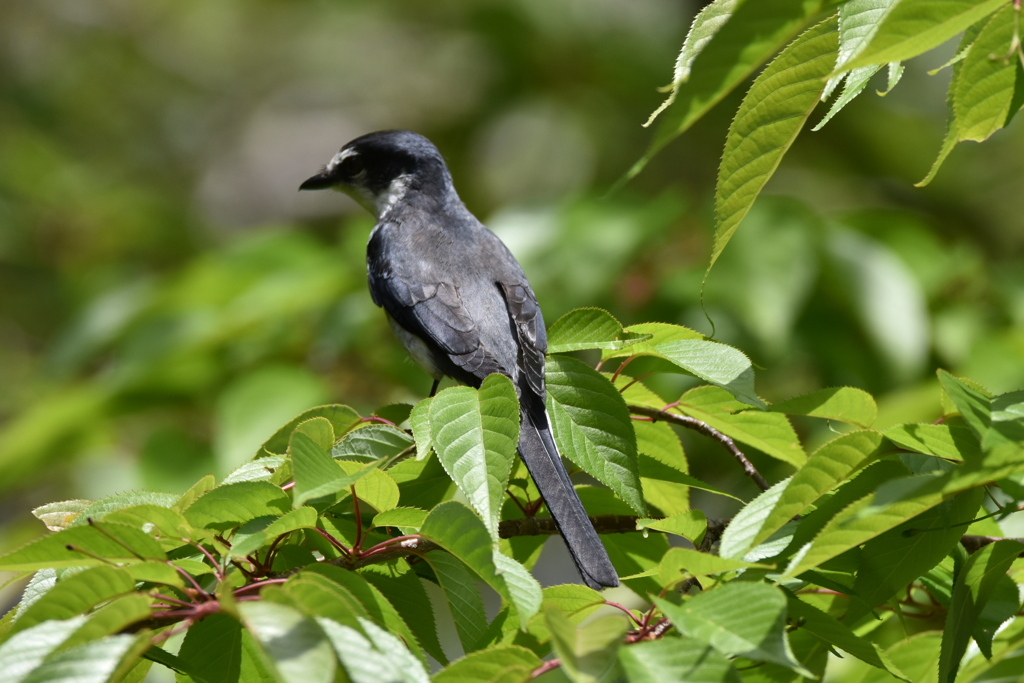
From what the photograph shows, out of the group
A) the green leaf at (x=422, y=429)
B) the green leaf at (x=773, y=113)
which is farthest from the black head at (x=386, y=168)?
the green leaf at (x=773, y=113)

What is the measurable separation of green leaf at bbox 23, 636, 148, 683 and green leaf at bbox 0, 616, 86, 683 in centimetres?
3

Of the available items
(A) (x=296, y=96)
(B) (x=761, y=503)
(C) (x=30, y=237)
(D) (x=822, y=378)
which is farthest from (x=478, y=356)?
(A) (x=296, y=96)

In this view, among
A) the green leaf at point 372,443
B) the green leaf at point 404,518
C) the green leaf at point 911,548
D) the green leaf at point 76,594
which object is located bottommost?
the green leaf at point 911,548

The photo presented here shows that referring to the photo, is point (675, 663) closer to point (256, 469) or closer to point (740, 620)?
point (740, 620)

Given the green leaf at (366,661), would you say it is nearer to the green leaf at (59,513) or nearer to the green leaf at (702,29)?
the green leaf at (59,513)

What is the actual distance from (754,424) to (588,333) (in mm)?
416

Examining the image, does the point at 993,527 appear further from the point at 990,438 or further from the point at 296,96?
the point at 296,96

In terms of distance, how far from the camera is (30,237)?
29.8 feet

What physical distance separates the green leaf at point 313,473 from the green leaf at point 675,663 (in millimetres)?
458

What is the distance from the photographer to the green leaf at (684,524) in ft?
5.10

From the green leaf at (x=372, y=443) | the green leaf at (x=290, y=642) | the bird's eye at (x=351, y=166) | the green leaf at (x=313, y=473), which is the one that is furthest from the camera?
the bird's eye at (x=351, y=166)

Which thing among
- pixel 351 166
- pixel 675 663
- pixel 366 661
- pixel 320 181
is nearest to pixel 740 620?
pixel 675 663

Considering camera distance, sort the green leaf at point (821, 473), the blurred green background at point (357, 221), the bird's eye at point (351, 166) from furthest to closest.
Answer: the bird's eye at point (351, 166)
the blurred green background at point (357, 221)
the green leaf at point (821, 473)

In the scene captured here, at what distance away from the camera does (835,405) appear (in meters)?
1.77
